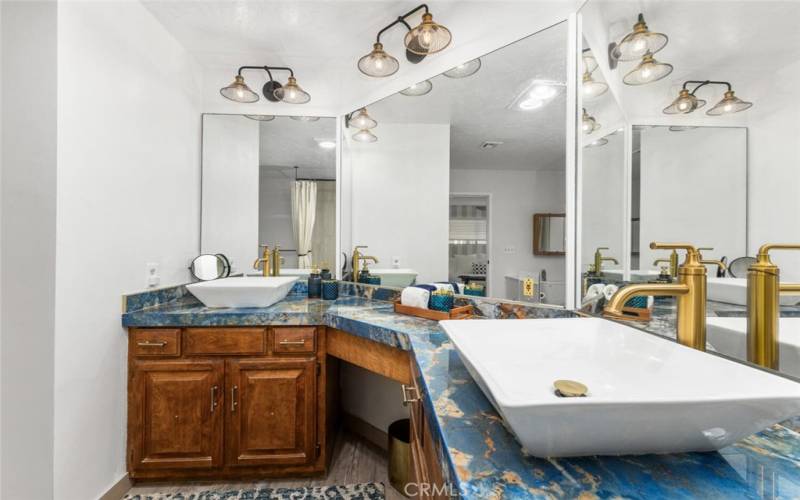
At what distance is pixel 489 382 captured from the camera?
51cm

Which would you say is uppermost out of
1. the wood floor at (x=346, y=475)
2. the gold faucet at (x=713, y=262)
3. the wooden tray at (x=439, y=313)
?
the gold faucet at (x=713, y=262)

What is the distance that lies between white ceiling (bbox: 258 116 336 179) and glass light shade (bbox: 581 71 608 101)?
1.53 m

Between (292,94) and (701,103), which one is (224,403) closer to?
(292,94)

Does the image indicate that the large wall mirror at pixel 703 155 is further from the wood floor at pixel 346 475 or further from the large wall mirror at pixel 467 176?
the wood floor at pixel 346 475

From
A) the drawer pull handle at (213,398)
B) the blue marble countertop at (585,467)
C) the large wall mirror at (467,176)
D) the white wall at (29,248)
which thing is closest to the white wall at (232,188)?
the large wall mirror at (467,176)

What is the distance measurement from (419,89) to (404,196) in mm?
614

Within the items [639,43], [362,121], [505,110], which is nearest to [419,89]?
[362,121]

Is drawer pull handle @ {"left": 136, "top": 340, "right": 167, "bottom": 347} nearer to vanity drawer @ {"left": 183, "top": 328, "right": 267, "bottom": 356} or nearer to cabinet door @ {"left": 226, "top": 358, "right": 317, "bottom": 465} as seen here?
vanity drawer @ {"left": 183, "top": 328, "right": 267, "bottom": 356}

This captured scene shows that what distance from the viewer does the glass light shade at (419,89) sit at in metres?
1.83

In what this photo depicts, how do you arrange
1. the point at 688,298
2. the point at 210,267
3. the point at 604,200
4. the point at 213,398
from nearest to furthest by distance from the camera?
the point at 688,298 < the point at 604,200 < the point at 213,398 < the point at 210,267

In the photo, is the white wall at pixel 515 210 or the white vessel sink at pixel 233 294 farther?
the white vessel sink at pixel 233 294

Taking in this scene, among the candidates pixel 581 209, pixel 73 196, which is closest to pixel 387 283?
pixel 581 209

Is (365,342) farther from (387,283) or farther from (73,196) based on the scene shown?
(73,196)

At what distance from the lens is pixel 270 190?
2291 millimetres
